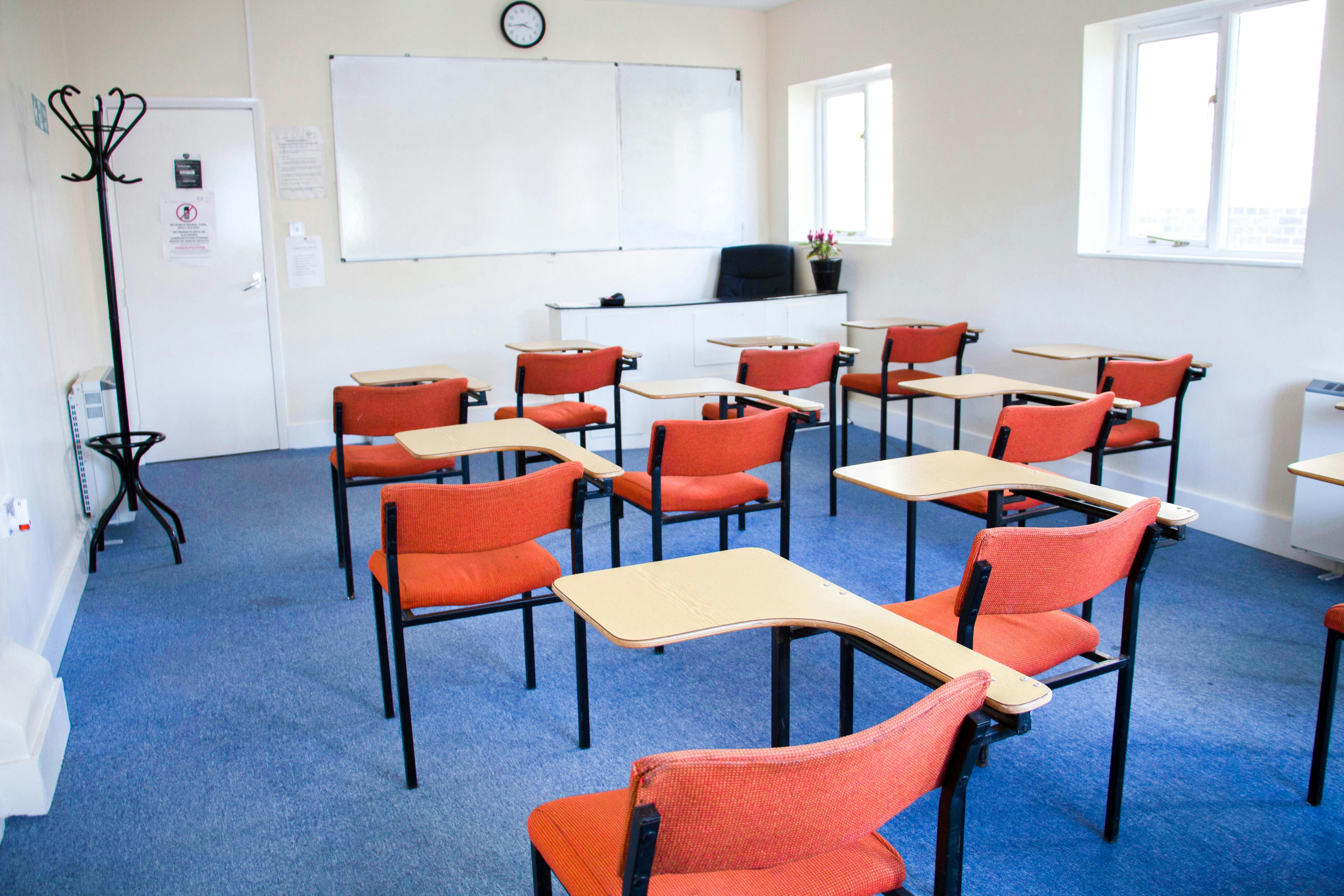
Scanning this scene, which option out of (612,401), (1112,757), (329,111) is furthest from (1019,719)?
(329,111)

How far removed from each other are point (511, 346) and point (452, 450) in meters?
2.25

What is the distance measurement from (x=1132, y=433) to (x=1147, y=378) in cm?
23

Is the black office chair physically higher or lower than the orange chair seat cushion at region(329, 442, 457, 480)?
higher

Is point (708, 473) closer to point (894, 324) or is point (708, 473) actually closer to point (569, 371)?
point (569, 371)

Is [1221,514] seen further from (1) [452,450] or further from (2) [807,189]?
Result: (2) [807,189]

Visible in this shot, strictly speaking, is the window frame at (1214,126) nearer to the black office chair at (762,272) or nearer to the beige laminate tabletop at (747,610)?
the black office chair at (762,272)

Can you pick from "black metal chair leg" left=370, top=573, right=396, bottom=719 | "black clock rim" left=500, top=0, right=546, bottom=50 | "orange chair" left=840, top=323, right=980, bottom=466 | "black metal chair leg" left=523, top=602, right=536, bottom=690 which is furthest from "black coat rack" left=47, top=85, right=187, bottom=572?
"orange chair" left=840, top=323, right=980, bottom=466

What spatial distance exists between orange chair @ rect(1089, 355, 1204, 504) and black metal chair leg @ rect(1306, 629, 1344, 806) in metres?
1.69

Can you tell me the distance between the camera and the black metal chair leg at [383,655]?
272 centimetres

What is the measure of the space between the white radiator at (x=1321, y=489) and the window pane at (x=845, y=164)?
3.61 metres

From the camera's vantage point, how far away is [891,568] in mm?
3959

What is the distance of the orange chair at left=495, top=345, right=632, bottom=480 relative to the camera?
177 inches

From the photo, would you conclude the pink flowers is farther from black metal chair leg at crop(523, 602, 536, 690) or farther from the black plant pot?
black metal chair leg at crop(523, 602, 536, 690)

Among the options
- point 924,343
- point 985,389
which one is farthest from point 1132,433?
point 924,343
